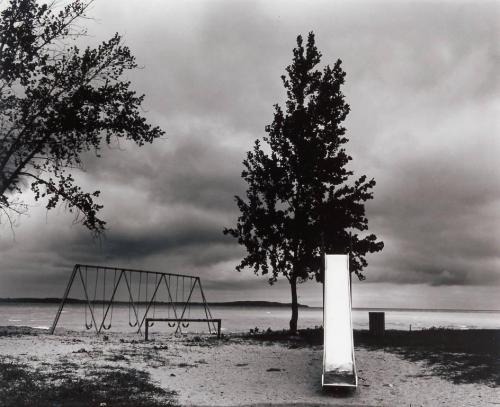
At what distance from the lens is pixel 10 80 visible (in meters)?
17.5

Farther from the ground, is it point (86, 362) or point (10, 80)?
point (10, 80)

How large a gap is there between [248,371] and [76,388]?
18.1 feet

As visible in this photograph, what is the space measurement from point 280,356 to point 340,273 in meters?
4.58

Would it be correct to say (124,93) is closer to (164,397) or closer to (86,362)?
(86,362)

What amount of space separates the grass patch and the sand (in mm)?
516

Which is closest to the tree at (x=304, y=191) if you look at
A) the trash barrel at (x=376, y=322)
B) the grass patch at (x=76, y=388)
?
the trash barrel at (x=376, y=322)

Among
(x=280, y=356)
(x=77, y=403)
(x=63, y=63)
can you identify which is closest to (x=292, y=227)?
(x=280, y=356)

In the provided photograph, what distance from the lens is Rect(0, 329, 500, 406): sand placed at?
12352mm

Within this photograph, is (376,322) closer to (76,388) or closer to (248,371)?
(248,371)

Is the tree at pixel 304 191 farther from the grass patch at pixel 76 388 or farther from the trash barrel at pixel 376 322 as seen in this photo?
the grass patch at pixel 76 388

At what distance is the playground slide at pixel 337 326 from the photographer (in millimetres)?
13109

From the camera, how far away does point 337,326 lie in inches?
570

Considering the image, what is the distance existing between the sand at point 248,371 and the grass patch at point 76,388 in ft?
1.69

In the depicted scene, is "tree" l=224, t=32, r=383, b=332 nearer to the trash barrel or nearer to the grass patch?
the trash barrel
